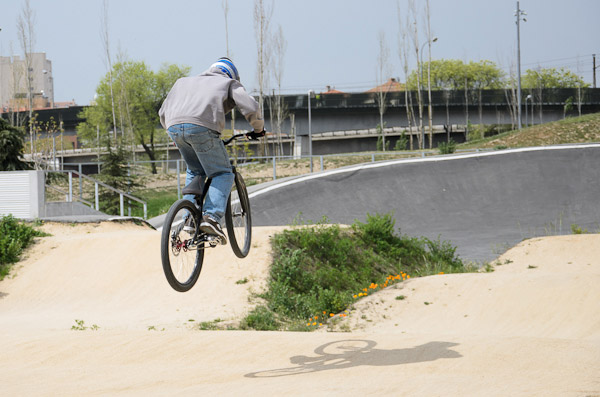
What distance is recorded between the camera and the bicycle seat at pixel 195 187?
22.9 ft

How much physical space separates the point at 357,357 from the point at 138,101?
5866cm

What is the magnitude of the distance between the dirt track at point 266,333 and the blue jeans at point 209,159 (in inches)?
80.3

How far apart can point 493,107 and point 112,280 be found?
6000 centimetres

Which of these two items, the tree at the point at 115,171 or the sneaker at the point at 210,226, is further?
the tree at the point at 115,171

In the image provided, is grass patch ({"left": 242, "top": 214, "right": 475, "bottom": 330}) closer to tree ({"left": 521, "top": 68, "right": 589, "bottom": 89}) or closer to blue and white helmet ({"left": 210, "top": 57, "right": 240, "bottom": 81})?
blue and white helmet ({"left": 210, "top": 57, "right": 240, "bottom": 81})

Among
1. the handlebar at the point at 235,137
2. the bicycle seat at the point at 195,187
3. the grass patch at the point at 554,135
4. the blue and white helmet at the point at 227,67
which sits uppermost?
the grass patch at the point at 554,135

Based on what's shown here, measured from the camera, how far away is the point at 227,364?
894cm

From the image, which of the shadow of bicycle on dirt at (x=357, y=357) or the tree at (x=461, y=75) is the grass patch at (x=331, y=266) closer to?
the shadow of bicycle on dirt at (x=357, y=357)

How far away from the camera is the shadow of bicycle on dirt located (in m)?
8.45

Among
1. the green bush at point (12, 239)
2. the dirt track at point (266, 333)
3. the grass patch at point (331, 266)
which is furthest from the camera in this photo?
the green bush at point (12, 239)

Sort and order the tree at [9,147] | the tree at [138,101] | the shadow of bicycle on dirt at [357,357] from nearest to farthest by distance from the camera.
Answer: the shadow of bicycle on dirt at [357,357], the tree at [9,147], the tree at [138,101]

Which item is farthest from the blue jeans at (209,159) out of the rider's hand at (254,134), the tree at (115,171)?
the tree at (115,171)

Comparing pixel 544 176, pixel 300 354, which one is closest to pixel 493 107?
pixel 544 176

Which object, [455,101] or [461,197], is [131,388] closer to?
[461,197]
